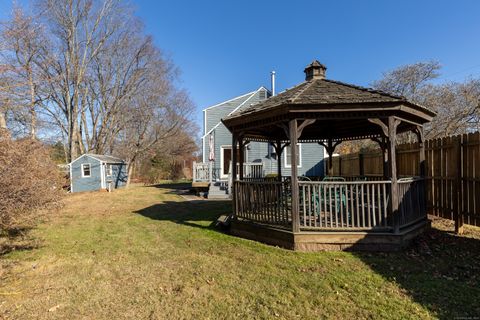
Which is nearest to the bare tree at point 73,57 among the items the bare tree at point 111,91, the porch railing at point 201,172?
the bare tree at point 111,91

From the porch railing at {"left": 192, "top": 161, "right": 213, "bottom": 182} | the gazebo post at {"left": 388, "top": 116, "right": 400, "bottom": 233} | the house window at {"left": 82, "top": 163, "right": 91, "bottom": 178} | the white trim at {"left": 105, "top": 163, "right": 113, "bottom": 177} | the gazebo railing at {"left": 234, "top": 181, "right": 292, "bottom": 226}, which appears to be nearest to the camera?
the gazebo post at {"left": 388, "top": 116, "right": 400, "bottom": 233}

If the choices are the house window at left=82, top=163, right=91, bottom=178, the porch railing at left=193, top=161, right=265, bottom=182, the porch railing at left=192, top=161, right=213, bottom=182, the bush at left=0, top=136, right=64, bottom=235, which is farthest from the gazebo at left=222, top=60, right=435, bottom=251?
the house window at left=82, top=163, right=91, bottom=178

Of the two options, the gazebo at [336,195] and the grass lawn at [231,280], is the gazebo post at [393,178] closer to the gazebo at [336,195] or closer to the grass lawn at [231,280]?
the gazebo at [336,195]

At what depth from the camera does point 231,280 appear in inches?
158

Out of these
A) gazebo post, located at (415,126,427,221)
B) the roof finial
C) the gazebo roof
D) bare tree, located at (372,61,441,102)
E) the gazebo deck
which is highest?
bare tree, located at (372,61,441,102)

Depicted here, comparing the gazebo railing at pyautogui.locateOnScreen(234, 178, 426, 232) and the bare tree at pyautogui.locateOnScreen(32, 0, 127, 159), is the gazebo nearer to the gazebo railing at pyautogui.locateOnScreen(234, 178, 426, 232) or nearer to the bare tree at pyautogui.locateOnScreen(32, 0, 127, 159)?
the gazebo railing at pyautogui.locateOnScreen(234, 178, 426, 232)

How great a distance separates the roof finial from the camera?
7547 millimetres

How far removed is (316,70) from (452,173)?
14.0 feet

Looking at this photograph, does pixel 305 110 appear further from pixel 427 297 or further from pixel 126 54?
pixel 126 54

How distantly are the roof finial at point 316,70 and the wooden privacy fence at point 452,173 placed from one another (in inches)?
132

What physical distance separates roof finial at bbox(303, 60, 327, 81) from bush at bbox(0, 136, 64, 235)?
273 inches

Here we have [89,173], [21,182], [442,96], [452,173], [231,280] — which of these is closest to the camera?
[231,280]

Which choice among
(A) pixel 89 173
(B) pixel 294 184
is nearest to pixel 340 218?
(B) pixel 294 184

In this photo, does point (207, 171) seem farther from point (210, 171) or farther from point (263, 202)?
point (263, 202)
